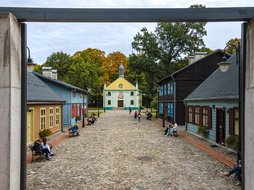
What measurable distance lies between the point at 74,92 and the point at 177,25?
22.0m

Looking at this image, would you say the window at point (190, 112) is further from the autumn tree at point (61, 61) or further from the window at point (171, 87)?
the autumn tree at point (61, 61)

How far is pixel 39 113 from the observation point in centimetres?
1980

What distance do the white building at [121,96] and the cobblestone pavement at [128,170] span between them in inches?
2314

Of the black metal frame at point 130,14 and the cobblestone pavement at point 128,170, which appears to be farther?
the cobblestone pavement at point 128,170

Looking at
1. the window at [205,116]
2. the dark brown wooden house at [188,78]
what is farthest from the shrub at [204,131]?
the dark brown wooden house at [188,78]

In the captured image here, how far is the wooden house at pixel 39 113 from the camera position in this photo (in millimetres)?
18047

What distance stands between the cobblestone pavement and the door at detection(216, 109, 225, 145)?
208cm

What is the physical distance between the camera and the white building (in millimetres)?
75188

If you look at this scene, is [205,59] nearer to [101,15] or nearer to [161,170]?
[161,170]

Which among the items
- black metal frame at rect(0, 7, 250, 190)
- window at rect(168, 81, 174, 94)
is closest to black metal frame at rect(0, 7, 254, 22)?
black metal frame at rect(0, 7, 250, 190)

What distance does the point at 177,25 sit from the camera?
45562mm

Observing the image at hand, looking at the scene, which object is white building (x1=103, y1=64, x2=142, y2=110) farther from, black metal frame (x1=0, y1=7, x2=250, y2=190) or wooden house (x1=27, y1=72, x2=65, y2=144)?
black metal frame (x1=0, y1=7, x2=250, y2=190)

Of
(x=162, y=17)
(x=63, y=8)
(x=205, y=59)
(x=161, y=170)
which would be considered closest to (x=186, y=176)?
(x=161, y=170)

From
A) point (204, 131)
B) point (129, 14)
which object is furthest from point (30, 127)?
point (129, 14)
